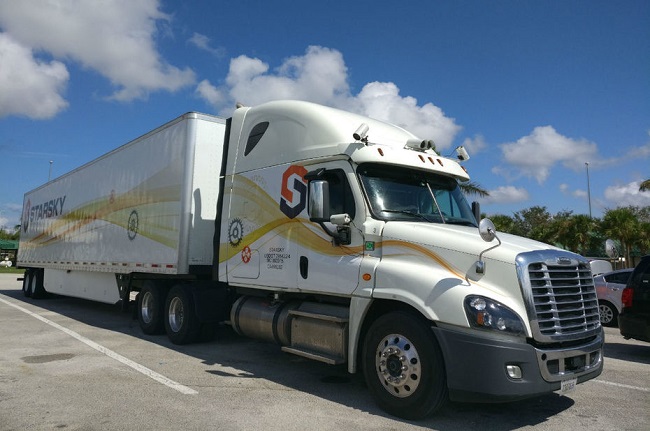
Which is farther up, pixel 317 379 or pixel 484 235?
pixel 484 235

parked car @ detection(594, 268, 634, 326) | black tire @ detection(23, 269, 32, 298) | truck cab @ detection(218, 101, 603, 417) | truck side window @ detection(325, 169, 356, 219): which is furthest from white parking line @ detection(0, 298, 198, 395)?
parked car @ detection(594, 268, 634, 326)

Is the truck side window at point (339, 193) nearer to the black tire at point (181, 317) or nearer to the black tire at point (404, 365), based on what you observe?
the black tire at point (404, 365)

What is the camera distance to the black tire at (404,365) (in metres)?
4.76

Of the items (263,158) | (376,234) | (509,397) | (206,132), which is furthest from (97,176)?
(509,397)

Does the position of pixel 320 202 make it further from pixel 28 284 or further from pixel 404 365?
pixel 28 284

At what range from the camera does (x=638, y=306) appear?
8273 millimetres

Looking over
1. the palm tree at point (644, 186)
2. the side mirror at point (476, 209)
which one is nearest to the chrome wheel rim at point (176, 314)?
the side mirror at point (476, 209)

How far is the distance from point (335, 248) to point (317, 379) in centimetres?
190

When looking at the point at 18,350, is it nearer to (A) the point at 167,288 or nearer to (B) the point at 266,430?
(A) the point at 167,288

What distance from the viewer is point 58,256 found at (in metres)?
15.2

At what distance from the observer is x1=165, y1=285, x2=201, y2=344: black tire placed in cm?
858

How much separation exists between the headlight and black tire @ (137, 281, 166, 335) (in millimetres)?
6748

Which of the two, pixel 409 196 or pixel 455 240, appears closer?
pixel 455 240

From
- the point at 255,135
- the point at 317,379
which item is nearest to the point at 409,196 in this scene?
the point at 317,379
